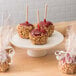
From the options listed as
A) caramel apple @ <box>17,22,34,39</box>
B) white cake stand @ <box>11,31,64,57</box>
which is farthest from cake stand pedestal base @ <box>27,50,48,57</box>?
caramel apple @ <box>17,22,34,39</box>

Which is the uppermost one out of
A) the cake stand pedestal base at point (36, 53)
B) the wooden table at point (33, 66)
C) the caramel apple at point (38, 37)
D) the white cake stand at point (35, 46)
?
the caramel apple at point (38, 37)

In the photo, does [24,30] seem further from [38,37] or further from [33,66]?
[33,66]

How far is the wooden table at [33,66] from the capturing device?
129 cm

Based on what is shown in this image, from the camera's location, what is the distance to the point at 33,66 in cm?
138

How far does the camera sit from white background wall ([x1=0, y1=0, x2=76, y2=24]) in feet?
8.23

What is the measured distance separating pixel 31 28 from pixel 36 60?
0.23 meters

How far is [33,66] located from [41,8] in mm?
1289

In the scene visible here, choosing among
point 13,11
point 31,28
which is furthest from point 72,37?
point 13,11

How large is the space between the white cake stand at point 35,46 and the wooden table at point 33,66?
0.13ft

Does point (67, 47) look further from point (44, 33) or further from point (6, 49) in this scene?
point (6, 49)

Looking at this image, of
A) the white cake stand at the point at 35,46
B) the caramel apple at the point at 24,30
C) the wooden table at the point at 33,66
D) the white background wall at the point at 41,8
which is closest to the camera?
the wooden table at the point at 33,66

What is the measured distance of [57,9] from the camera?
2615mm

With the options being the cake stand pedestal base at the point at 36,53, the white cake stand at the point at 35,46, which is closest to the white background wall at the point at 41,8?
the white cake stand at the point at 35,46

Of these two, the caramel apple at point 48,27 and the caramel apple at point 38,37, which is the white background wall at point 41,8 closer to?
the caramel apple at point 48,27
